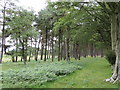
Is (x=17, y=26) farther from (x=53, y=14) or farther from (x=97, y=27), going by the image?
(x=97, y=27)

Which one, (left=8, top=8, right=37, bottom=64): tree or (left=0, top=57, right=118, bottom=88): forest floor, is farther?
(left=8, top=8, right=37, bottom=64): tree

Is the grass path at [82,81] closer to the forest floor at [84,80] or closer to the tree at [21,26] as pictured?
the forest floor at [84,80]

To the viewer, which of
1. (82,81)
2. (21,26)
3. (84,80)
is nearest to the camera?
(82,81)

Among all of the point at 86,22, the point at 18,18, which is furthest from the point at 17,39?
the point at 86,22

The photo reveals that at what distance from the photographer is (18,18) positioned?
16109 mm

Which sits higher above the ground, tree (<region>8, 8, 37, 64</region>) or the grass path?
tree (<region>8, 8, 37, 64</region>)

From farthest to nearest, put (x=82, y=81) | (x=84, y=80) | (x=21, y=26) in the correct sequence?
(x=21, y=26) → (x=84, y=80) → (x=82, y=81)

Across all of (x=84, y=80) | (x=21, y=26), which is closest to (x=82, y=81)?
(x=84, y=80)

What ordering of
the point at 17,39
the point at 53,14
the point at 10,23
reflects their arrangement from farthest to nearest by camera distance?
the point at 53,14
the point at 17,39
the point at 10,23

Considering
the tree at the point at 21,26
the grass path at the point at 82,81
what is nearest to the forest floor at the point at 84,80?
the grass path at the point at 82,81

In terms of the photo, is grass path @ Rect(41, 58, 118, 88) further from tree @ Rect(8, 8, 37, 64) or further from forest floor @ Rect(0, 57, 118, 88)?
tree @ Rect(8, 8, 37, 64)

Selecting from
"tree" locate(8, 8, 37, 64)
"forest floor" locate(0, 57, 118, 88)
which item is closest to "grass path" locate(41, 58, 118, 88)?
"forest floor" locate(0, 57, 118, 88)

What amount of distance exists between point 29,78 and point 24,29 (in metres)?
11.5

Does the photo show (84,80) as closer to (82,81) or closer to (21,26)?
(82,81)
